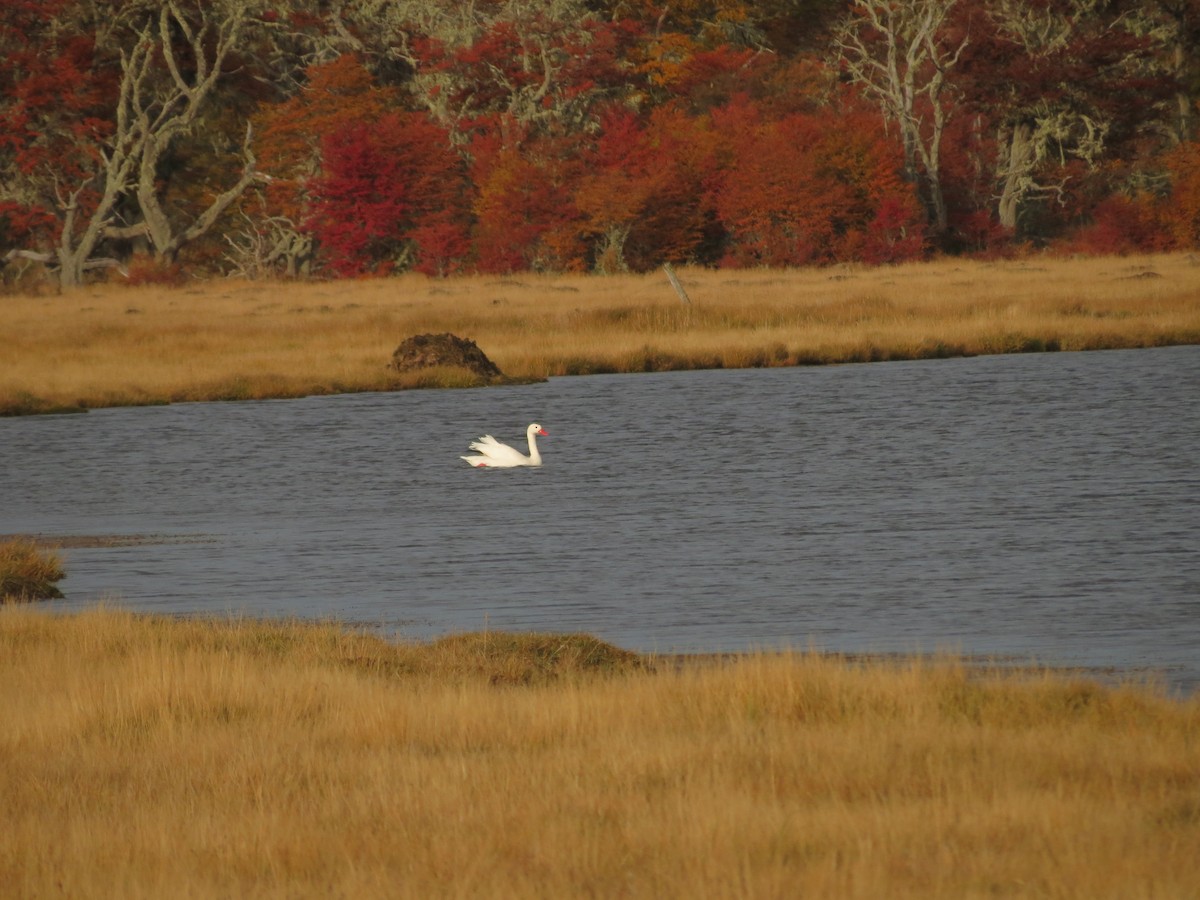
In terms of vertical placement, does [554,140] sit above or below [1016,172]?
above

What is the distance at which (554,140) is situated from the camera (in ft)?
208

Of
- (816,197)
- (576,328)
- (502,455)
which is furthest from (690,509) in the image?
(816,197)

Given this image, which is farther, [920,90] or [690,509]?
[920,90]

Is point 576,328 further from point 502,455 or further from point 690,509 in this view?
point 690,509

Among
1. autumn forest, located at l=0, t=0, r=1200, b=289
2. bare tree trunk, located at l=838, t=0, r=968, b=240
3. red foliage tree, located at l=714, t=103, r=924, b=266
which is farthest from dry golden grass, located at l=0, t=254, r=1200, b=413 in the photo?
bare tree trunk, located at l=838, t=0, r=968, b=240

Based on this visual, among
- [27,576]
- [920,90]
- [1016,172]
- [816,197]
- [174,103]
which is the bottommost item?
[27,576]

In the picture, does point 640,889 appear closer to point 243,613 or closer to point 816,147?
point 243,613

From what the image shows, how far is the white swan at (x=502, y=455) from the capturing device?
2431 cm

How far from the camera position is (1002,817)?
7.45 m

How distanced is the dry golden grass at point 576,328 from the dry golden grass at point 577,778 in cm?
2321

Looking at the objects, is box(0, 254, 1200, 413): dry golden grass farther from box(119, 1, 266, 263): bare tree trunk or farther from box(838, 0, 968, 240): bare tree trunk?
box(119, 1, 266, 263): bare tree trunk

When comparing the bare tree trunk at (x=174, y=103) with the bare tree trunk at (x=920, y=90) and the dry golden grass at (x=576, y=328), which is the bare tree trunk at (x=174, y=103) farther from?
the bare tree trunk at (x=920, y=90)

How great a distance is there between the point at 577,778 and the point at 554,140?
185 feet

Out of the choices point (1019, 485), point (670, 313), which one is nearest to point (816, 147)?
point (670, 313)
